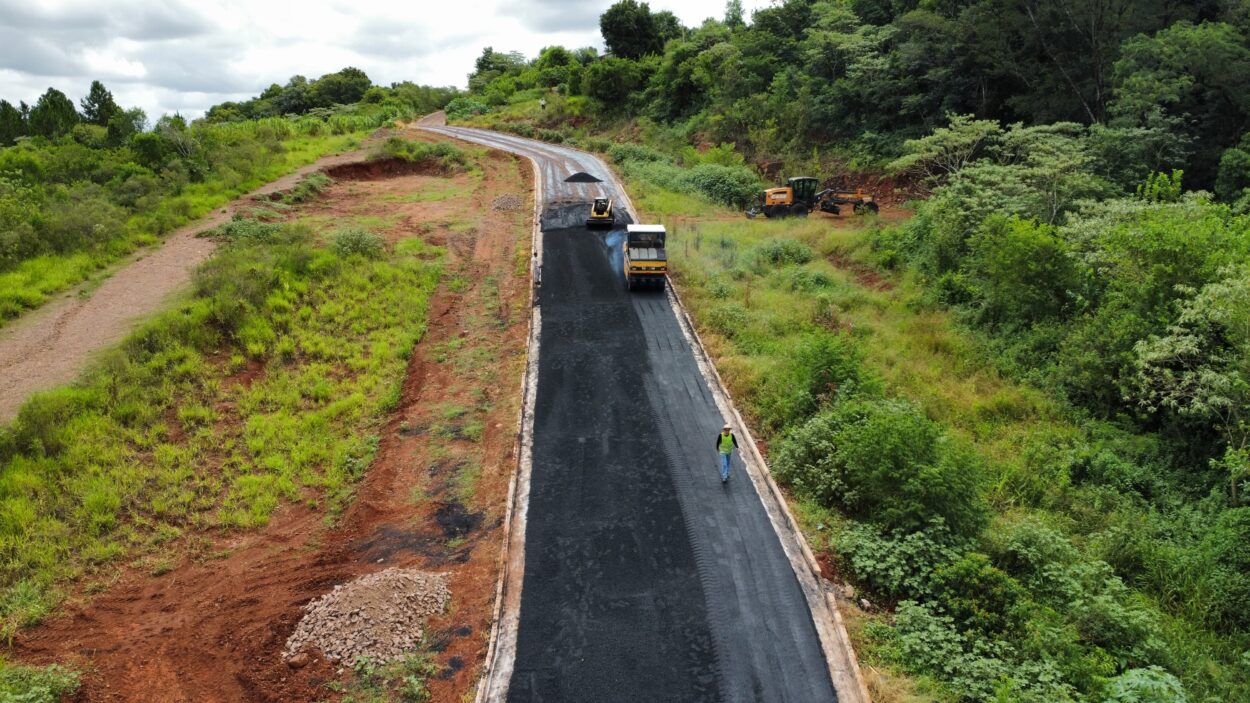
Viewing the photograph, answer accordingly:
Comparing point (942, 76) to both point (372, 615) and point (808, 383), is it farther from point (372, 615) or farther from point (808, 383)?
point (372, 615)

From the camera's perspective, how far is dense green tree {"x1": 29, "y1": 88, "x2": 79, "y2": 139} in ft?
165

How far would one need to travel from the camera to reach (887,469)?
13.1 metres

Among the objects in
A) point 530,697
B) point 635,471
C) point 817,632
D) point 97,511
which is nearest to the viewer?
point 530,697

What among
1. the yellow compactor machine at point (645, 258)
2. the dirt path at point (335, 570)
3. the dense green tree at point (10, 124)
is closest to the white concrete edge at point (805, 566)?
the dirt path at point (335, 570)

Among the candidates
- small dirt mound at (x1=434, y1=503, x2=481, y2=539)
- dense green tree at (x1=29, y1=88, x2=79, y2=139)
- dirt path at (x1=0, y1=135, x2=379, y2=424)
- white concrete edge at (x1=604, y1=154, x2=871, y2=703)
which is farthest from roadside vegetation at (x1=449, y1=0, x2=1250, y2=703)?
dense green tree at (x1=29, y1=88, x2=79, y2=139)

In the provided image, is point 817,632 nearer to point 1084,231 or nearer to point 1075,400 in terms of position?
point 1075,400

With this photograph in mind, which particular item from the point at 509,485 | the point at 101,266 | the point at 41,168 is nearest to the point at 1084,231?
the point at 509,485

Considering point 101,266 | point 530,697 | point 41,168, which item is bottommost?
point 530,697

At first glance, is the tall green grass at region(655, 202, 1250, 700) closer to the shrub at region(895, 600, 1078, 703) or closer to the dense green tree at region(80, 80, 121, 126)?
the shrub at region(895, 600, 1078, 703)

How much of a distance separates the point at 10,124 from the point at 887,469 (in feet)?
220

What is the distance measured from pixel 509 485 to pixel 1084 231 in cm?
1898

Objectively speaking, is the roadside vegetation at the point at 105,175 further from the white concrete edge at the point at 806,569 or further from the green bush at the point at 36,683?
the white concrete edge at the point at 806,569

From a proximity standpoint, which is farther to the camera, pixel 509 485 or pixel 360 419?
pixel 360 419

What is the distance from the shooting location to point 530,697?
10.1 meters
